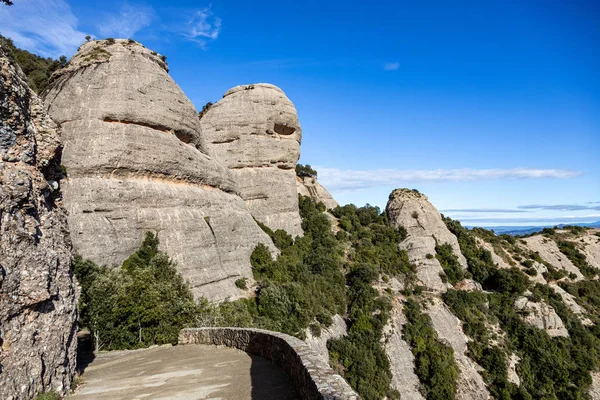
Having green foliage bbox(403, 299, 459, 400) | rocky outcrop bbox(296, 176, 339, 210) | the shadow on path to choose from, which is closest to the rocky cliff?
green foliage bbox(403, 299, 459, 400)

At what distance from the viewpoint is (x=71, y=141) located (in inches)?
851

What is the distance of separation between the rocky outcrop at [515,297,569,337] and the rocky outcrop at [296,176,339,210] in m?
26.8

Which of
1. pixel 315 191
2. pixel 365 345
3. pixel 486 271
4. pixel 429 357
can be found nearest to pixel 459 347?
pixel 429 357

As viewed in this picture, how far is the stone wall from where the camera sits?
636cm

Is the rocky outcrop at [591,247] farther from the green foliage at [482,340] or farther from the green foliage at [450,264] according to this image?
the green foliage at [482,340]

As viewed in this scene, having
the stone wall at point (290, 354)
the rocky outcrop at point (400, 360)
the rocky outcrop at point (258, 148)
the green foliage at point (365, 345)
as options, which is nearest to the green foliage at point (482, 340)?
the rocky outcrop at point (400, 360)

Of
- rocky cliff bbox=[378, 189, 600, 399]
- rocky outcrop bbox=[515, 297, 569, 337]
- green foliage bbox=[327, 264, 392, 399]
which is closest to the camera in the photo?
green foliage bbox=[327, 264, 392, 399]

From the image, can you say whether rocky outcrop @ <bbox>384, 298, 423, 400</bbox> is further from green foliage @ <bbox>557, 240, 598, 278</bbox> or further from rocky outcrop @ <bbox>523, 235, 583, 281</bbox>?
green foliage @ <bbox>557, 240, 598, 278</bbox>

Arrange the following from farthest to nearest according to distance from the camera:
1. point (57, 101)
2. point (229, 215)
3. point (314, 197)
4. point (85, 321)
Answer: point (314, 197) → point (229, 215) → point (57, 101) → point (85, 321)

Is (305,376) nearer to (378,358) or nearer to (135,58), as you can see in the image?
(378,358)

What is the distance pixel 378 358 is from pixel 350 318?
4.41m

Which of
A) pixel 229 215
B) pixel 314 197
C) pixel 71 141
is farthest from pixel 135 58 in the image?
pixel 314 197

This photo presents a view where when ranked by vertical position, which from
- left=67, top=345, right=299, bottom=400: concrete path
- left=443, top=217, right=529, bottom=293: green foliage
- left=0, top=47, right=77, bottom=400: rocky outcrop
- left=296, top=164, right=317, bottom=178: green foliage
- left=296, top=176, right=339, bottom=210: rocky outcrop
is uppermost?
left=296, top=164, right=317, bottom=178: green foliage

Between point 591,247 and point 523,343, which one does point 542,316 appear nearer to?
point 523,343
